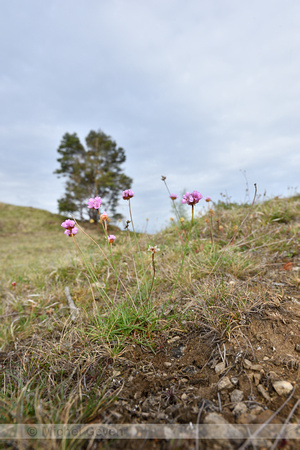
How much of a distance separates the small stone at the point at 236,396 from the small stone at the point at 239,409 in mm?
35

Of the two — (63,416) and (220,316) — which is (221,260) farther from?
(63,416)

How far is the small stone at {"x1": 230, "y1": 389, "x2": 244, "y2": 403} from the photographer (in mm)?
1259

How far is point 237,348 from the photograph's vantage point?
5.31 ft

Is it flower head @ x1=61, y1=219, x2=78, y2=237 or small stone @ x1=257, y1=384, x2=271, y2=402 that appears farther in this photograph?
flower head @ x1=61, y1=219, x2=78, y2=237

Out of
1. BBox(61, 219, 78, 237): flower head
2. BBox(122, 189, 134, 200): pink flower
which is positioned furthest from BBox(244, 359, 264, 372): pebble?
BBox(61, 219, 78, 237): flower head

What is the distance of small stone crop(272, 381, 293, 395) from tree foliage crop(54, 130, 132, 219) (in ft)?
65.3

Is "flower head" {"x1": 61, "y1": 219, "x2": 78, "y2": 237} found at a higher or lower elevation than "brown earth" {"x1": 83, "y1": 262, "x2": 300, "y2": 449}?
higher

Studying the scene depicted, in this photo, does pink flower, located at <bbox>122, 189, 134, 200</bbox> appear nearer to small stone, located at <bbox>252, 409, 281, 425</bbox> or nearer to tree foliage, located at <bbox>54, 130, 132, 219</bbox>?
small stone, located at <bbox>252, 409, 281, 425</bbox>

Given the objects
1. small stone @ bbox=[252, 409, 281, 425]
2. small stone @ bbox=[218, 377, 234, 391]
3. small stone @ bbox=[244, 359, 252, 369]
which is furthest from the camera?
small stone @ bbox=[244, 359, 252, 369]

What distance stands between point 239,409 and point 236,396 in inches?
3.3

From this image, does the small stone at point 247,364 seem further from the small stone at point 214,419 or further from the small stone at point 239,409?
the small stone at point 214,419

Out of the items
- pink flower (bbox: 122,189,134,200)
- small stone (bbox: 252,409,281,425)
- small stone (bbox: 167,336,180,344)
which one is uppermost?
pink flower (bbox: 122,189,134,200)

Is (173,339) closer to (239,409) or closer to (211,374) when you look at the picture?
(211,374)

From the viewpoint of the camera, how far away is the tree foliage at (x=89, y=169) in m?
21.2
